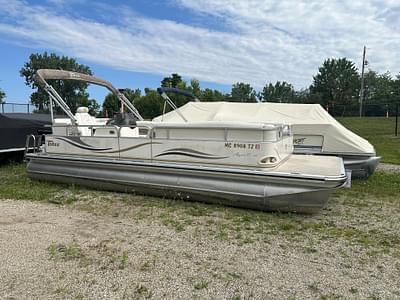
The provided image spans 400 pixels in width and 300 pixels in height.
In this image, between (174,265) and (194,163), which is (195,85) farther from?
(174,265)

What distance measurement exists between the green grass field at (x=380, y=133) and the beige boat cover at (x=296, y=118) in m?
3.40

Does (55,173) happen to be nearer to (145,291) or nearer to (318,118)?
(145,291)

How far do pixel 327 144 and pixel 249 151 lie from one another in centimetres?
291

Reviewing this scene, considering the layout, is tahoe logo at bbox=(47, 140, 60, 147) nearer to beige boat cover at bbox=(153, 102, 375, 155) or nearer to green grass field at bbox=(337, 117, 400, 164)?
beige boat cover at bbox=(153, 102, 375, 155)

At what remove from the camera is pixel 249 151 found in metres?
5.08

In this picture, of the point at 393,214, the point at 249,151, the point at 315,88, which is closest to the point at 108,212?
the point at 249,151

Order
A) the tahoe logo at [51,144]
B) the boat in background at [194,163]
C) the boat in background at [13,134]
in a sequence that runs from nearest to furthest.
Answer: the boat in background at [194,163] < the tahoe logo at [51,144] < the boat in background at [13,134]

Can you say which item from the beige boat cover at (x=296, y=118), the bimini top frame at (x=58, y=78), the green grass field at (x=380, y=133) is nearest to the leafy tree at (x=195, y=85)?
the green grass field at (x=380, y=133)

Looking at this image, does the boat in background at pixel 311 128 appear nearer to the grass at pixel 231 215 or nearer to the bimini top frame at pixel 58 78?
the grass at pixel 231 215

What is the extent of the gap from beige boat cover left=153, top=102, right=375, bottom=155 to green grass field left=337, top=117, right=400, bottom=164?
3.40 meters

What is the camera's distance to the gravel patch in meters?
2.83

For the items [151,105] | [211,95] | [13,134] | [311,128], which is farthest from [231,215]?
[211,95]

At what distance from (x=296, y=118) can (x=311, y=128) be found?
522mm

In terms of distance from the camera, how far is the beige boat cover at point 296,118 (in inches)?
281
